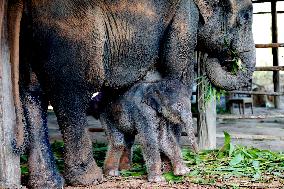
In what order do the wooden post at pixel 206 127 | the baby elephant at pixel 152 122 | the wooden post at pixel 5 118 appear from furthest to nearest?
the wooden post at pixel 206 127, the baby elephant at pixel 152 122, the wooden post at pixel 5 118

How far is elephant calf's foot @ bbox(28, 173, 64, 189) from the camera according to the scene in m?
3.19

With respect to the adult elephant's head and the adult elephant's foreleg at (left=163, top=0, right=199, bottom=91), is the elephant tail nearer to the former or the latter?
the adult elephant's foreleg at (left=163, top=0, right=199, bottom=91)

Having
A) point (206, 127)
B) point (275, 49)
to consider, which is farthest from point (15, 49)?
point (275, 49)

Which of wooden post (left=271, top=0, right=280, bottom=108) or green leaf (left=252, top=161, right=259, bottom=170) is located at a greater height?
wooden post (left=271, top=0, right=280, bottom=108)

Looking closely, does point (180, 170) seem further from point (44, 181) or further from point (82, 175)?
point (44, 181)

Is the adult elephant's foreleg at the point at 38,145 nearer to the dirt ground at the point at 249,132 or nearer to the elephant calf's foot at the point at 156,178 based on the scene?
the elephant calf's foot at the point at 156,178

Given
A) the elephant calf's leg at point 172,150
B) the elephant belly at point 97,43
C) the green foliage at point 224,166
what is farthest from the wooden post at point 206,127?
the elephant belly at point 97,43

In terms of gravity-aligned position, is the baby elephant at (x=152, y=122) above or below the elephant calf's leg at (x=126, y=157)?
above

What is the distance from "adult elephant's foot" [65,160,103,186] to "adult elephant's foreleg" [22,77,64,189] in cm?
6

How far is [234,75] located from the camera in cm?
391

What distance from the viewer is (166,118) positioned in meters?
3.60

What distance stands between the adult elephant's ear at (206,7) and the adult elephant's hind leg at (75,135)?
1.09 m

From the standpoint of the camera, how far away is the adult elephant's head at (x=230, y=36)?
387 centimetres

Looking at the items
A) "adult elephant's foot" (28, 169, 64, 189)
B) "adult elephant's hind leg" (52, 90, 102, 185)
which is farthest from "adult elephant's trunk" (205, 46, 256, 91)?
"adult elephant's foot" (28, 169, 64, 189)
